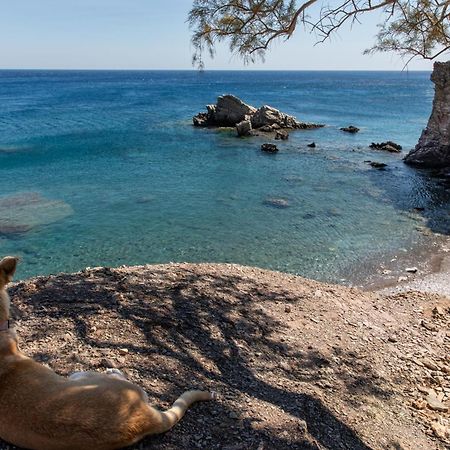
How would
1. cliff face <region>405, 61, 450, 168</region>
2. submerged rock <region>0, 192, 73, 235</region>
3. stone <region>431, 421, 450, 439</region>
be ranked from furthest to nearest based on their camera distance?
cliff face <region>405, 61, 450, 168</region>
submerged rock <region>0, 192, 73, 235</region>
stone <region>431, 421, 450, 439</region>

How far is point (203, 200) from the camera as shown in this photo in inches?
873

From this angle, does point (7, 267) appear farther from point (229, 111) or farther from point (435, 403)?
point (229, 111)

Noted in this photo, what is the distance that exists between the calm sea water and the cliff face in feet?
5.30

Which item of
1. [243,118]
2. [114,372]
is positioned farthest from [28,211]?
[243,118]

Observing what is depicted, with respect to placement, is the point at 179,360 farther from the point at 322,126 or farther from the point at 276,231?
the point at 322,126

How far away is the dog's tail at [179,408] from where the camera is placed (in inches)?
168

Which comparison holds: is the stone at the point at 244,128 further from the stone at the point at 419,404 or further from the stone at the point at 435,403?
the stone at the point at 419,404

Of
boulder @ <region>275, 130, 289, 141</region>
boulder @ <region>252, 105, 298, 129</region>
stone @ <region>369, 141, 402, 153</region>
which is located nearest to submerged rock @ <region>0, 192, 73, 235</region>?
boulder @ <region>275, 130, 289, 141</region>

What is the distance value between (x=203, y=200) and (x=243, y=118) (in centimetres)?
2574

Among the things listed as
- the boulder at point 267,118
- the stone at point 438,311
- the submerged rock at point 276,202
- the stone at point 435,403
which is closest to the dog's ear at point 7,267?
the stone at point 435,403

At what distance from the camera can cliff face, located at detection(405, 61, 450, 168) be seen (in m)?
28.4

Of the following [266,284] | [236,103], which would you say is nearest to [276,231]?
[266,284]

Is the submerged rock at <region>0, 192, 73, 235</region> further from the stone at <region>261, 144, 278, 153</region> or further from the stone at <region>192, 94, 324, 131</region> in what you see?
the stone at <region>192, 94, 324, 131</region>

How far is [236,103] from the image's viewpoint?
46.1 meters
